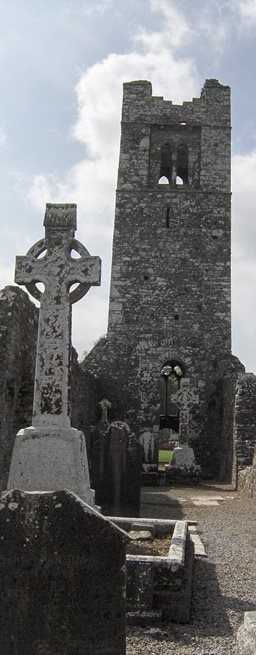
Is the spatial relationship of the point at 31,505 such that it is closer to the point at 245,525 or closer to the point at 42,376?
the point at 42,376

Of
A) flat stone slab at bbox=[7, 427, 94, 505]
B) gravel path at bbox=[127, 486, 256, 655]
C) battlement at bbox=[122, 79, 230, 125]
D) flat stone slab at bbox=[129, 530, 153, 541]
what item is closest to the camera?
gravel path at bbox=[127, 486, 256, 655]

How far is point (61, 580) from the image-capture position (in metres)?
2.54

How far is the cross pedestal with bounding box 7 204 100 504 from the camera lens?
15.5 ft

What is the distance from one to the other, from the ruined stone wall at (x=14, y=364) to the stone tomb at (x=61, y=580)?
5513mm

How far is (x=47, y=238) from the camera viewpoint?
18.0 ft

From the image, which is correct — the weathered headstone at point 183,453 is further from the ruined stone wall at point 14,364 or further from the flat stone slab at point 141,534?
the flat stone slab at point 141,534

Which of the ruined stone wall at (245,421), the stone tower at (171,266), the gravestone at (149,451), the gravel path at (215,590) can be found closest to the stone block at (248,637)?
the gravel path at (215,590)

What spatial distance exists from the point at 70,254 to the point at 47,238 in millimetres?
252

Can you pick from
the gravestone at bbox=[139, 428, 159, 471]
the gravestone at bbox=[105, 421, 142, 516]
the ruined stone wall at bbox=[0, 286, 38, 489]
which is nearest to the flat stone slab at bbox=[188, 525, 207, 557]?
the gravestone at bbox=[105, 421, 142, 516]

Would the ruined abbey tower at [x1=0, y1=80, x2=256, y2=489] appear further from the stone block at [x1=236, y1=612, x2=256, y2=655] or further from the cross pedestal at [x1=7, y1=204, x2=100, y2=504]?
the stone block at [x1=236, y1=612, x2=256, y2=655]

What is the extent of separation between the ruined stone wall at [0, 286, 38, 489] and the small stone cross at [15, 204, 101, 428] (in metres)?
2.73

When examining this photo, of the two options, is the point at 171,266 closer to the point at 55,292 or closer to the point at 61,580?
the point at 55,292

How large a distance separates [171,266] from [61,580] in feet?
61.6

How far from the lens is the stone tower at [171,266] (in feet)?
64.8
